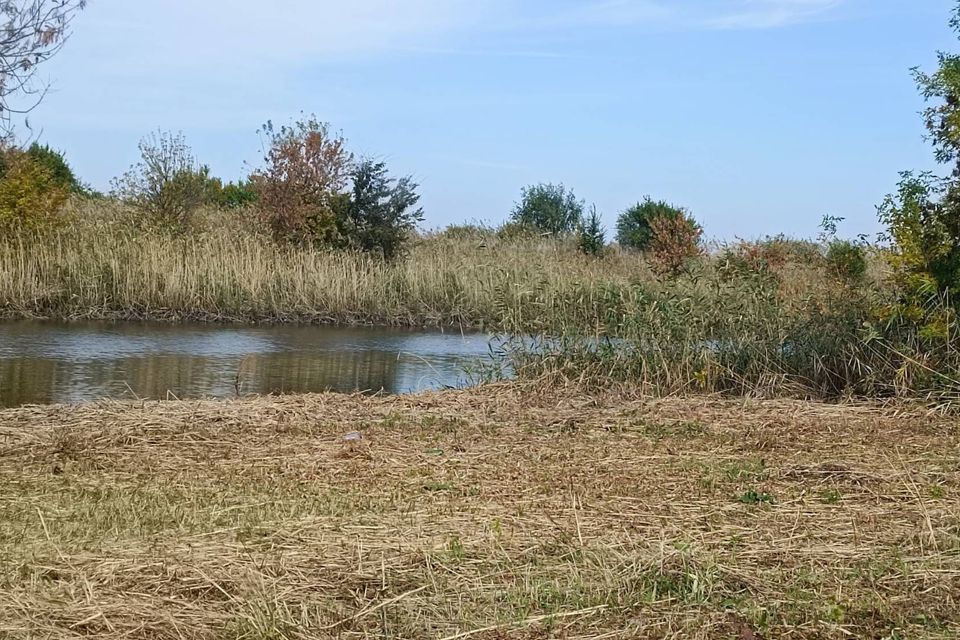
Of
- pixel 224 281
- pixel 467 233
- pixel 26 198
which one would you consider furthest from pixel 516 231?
pixel 26 198

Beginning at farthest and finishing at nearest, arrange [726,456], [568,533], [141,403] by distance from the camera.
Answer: [141,403], [726,456], [568,533]

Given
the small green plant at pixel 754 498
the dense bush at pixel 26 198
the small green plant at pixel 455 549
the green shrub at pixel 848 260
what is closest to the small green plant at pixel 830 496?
the small green plant at pixel 754 498

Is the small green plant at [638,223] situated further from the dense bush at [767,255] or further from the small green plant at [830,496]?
the small green plant at [830,496]

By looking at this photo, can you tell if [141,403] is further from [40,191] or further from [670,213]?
[670,213]

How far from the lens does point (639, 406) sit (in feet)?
29.0

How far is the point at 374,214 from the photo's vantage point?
2398cm

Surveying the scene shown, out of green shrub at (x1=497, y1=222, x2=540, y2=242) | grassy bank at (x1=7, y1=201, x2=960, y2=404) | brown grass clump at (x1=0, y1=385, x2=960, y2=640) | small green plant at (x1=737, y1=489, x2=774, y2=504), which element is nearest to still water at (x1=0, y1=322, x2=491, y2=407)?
grassy bank at (x1=7, y1=201, x2=960, y2=404)

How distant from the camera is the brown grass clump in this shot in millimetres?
3533

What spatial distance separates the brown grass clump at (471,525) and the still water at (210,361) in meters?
2.76

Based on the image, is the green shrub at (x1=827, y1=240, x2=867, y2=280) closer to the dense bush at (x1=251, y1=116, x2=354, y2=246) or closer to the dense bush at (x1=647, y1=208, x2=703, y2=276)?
the dense bush at (x1=647, y1=208, x2=703, y2=276)

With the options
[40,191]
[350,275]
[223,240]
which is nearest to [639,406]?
[350,275]

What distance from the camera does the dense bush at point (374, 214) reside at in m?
23.7

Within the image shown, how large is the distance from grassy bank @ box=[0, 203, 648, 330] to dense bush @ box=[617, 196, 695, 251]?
385 inches

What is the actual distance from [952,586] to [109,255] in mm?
17768
